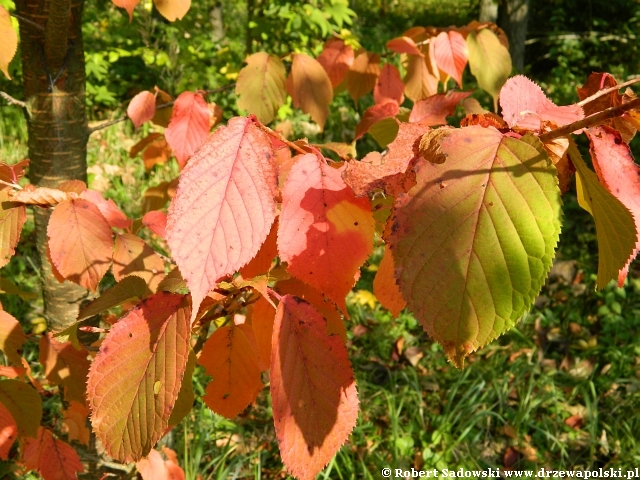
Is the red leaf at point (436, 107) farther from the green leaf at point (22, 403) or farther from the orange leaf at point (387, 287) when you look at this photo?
the green leaf at point (22, 403)

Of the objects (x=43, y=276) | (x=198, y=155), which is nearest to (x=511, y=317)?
(x=198, y=155)

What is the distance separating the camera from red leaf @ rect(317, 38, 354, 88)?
1648 mm

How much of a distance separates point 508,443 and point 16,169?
2.44 m

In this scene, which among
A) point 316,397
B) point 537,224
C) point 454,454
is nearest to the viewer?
point 537,224

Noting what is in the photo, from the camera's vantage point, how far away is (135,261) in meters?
1.19

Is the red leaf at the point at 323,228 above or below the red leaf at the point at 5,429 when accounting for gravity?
above

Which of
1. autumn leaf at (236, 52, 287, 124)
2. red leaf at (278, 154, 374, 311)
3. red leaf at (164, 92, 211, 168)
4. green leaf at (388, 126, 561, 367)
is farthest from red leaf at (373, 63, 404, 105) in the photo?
green leaf at (388, 126, 561, 367)

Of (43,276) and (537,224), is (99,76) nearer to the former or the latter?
(43,276)

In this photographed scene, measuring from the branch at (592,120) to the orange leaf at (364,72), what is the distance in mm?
1164

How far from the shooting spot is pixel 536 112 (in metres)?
0.62

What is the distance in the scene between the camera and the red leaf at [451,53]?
145 centimetres

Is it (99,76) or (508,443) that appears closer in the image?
(508,443)

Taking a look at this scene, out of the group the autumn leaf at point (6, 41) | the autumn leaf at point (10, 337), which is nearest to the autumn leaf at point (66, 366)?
the autumn leaf at point (10, 337)

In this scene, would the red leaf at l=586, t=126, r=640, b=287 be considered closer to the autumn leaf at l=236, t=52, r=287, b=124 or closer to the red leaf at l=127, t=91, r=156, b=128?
the autumn leaf at l=236, t=52, r=287, b=124
